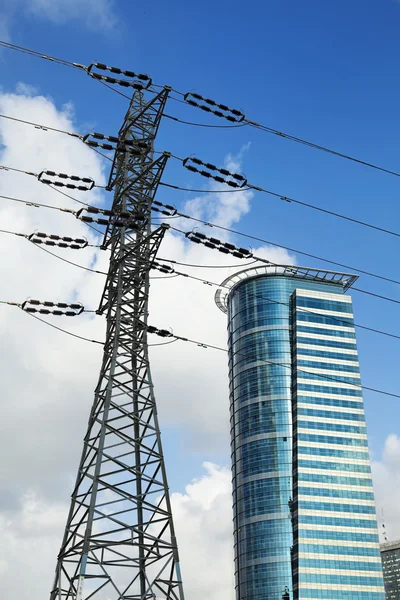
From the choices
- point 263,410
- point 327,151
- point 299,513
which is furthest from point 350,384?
point 327,151

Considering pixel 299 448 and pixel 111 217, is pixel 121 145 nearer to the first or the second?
pixel 111 217

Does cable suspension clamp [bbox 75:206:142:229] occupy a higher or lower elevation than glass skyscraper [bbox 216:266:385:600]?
lower

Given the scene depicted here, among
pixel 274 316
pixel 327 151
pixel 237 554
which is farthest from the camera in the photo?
pixel 274 316

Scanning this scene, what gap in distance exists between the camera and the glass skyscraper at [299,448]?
152250 mm

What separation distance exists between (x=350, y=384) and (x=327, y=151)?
134463 millimetres

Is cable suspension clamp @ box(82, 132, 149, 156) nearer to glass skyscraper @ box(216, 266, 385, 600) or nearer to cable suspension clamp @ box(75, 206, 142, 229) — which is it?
cable suspension clamp @ box(75, 206, 142, 229)

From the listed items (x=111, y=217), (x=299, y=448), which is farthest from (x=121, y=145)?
(x=299, y=448)

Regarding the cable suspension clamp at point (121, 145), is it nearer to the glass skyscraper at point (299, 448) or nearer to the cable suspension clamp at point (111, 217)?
the cable suspension clamp at point (111, 217)

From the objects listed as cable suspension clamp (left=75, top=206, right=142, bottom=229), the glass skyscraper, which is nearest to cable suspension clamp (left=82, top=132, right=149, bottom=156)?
cable suspension clamp (left=75, top=206, right=142, bottom=229)

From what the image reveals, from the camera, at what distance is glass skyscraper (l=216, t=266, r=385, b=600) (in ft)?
500

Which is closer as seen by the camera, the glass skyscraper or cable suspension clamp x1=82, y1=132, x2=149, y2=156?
cable suspension clamp x1=82, y1=132, x2=149, y2=156

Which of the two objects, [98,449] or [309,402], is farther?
[309,402]

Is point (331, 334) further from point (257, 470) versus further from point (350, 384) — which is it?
point (257, 470)

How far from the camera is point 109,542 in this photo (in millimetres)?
33219
